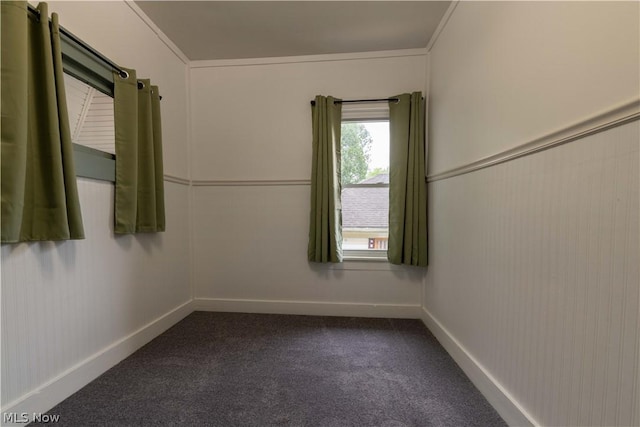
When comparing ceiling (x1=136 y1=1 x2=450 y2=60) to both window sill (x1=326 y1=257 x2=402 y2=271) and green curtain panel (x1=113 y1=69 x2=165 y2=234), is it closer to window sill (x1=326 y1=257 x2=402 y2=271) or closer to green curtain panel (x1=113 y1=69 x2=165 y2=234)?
green curtain panel (x1=113 y1=69 x2=165 y2=234)

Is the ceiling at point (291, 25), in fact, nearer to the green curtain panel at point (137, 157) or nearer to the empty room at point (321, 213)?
the empty room at point (321, 213)

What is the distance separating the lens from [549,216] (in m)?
0.95

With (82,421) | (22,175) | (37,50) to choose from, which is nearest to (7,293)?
(22,175)

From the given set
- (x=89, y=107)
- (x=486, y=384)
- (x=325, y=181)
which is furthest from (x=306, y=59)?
(x=486, y=384)

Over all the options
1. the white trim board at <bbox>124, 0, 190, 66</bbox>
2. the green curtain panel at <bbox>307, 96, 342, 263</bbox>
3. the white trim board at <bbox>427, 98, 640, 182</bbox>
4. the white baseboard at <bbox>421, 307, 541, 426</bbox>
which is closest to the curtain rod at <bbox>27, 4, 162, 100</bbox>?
the white trim board at <bbox>124, 0, 190, 66</bbox>

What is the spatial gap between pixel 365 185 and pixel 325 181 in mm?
402

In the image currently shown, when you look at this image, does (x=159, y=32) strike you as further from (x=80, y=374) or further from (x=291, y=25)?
(x=80, y=374)

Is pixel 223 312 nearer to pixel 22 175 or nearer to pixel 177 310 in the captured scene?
pixel 177 310

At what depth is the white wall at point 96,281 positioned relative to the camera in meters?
1.12

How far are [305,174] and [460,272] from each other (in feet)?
4.68

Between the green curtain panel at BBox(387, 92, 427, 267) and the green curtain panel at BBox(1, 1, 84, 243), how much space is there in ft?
6.61

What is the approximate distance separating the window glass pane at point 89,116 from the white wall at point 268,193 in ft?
2.82

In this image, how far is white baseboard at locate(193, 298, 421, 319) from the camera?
2.30 m

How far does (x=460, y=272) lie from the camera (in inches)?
63.6
